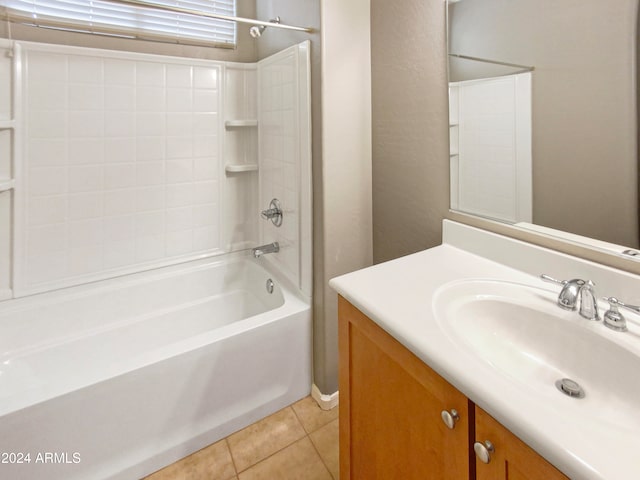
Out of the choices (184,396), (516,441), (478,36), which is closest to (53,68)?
(184,396)

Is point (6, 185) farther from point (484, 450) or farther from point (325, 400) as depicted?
point (484, 450)

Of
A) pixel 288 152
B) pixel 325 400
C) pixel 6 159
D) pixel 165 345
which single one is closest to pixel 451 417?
pixel 325 400

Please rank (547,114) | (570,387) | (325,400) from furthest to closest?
(325,400)
(547,114)
(570,387)

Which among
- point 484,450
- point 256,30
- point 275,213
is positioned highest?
point 256,30

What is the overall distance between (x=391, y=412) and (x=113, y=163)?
185 centimetres

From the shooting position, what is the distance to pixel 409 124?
4.79ft

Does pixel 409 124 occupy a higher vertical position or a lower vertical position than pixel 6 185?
higher

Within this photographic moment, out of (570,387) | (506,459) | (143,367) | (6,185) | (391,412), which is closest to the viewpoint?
(506,459)

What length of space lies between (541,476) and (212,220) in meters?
2.04

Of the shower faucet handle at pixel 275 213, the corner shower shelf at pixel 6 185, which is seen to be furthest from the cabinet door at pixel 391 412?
the corner shower shelf at pixel 6 185

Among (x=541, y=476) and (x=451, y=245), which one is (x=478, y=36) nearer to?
(x=451, y=245)

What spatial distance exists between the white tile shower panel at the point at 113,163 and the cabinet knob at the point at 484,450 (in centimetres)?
192

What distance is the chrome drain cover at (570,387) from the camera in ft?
2.47

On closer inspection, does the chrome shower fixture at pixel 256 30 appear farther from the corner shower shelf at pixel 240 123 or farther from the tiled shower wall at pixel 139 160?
the corner shower shelf at pixel 240 123
